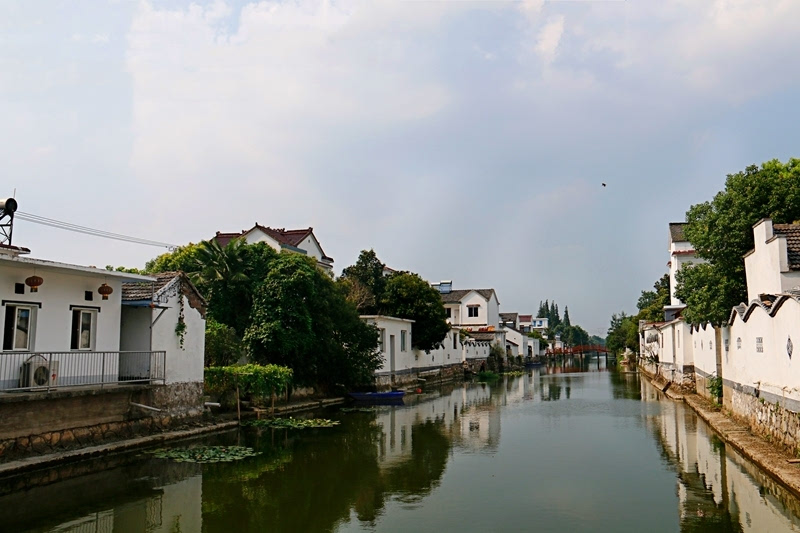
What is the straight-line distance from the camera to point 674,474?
1319 cm

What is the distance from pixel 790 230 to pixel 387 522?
12.1m

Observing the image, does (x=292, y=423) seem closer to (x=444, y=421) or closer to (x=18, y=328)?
(x=444, y=421)

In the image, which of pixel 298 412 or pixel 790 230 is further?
pixel 298 412

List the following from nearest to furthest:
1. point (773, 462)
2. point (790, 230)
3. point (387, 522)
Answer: point (387, 522), point (773, 462), point (790, 230)

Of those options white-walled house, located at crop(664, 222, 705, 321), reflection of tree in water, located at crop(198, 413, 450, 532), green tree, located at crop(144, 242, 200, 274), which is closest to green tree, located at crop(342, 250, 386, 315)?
green tree, located at crop(144, 242, 200, 274)

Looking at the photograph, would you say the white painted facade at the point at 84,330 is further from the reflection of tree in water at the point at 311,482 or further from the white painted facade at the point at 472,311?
the white painted facade at the point at 472,311

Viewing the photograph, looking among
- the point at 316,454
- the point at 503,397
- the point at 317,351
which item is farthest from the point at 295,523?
the point at 503,397

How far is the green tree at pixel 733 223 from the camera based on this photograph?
17578mm

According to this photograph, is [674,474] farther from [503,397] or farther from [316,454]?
[503,397]

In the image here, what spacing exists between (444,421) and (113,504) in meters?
13.6

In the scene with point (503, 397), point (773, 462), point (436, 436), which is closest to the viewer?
point (773, 462)

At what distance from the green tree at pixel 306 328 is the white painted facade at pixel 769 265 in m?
15.1

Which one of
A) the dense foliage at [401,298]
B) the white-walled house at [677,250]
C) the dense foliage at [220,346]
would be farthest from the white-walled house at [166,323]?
the white-walled house at [677,250]

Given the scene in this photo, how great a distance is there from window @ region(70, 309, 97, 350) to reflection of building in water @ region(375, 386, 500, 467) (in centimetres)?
776
